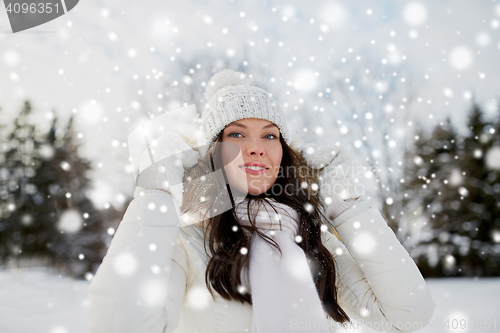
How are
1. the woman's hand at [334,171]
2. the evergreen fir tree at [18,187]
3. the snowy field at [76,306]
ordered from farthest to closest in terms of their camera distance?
1. the evergreen fir tree at [18,187]
2. the snowy field at [76,306]
3. the woman's hand at [334,171]

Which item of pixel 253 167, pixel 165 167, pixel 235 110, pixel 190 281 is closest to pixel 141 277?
pixel 190 281

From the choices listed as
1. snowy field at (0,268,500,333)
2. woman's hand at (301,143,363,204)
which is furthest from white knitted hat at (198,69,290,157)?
snowy field at (0,268,500,333)

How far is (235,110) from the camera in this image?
2.04m

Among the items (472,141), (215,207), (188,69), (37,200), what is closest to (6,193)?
(37,200)

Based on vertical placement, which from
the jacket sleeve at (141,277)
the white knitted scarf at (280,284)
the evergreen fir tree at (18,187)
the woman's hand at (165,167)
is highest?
the woman's hand at (165,167)

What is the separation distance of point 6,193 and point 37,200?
1.89m

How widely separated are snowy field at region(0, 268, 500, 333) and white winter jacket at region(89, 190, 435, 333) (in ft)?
6.99

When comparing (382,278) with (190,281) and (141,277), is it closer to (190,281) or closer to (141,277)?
(190,281)

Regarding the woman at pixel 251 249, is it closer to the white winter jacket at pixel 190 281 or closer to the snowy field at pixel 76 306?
the white winter jacket at pixel 190 281

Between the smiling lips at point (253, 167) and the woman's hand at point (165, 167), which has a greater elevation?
the woman's hand at point (165, 167)

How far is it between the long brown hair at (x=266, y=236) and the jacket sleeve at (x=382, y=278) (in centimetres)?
18

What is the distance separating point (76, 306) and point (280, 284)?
22.3 feet

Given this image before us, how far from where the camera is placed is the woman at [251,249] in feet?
4.09

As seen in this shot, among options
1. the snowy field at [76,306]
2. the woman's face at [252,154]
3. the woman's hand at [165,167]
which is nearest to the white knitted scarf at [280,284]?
the woman's face at [252,154]
